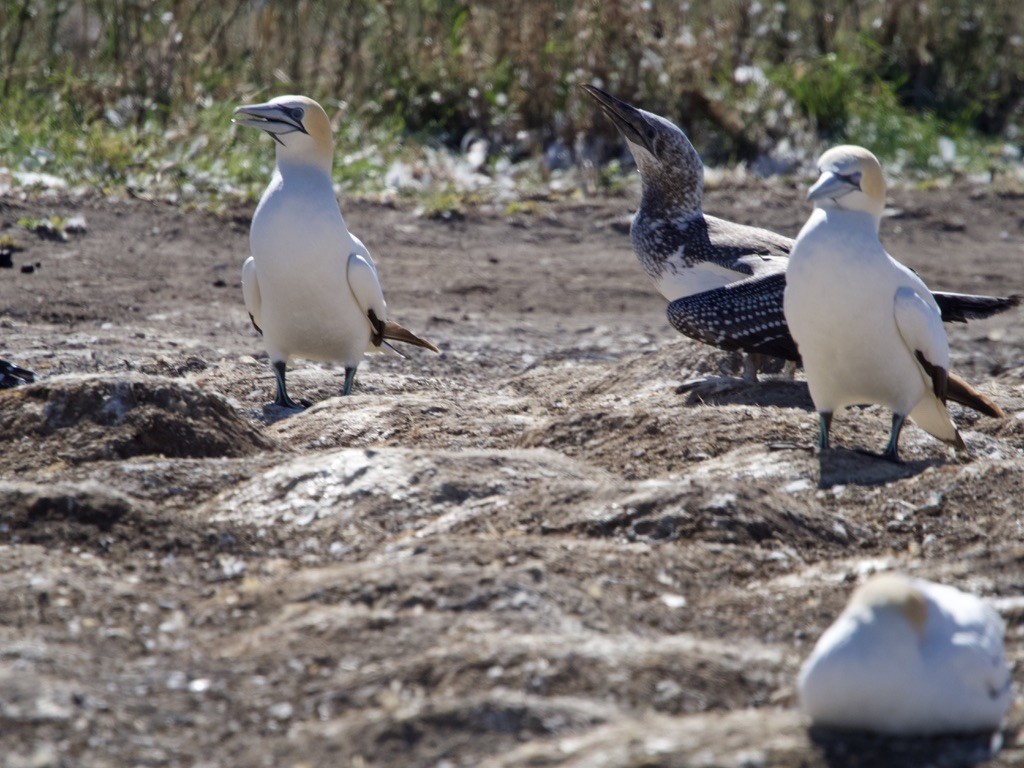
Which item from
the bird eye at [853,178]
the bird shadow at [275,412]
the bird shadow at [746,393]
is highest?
the bird eye at [853,178]

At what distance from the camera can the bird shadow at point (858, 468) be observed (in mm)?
5605

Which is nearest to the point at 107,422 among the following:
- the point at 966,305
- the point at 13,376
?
the point at 13,376

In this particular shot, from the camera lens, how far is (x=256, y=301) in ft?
25.3

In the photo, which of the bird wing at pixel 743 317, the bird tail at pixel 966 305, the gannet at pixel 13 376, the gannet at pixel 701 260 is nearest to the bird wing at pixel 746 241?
the gannet at pixel 701 260

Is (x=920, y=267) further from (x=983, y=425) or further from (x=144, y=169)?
(x=144, y=169)

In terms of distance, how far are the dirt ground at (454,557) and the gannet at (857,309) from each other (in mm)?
331

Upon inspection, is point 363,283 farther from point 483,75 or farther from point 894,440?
point 483,75

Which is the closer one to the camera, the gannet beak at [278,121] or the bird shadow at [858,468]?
the bird shadow at [858,468]

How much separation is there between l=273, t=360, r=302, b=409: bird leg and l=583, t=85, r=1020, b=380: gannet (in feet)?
6.34

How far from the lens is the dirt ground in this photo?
11.4 ft

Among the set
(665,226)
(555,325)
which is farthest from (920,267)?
(665,226)

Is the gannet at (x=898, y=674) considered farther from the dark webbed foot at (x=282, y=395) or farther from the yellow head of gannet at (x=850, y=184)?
the dark webbed foot at (x=282, y=395)

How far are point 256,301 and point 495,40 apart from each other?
775cm

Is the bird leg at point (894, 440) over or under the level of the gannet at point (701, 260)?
under
